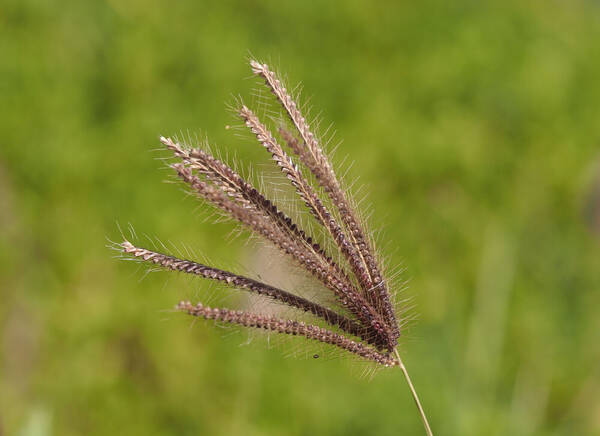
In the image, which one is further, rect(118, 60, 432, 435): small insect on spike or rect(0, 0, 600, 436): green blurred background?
rect(0, 0, 600, 436): green blurred background

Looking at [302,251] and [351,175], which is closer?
[302,251]

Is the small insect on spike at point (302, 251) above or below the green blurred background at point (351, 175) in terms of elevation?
below

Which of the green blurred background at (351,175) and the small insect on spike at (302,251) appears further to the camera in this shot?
the green blurred background at (351,175)

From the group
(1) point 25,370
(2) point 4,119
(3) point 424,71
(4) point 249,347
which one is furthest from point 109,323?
(3) point 424,71

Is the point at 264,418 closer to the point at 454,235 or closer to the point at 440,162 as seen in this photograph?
the point at 454,235

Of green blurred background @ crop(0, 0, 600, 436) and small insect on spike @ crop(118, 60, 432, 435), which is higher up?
green blurred background @ crop(0, 0, 600, 436)

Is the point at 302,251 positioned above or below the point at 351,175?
below
